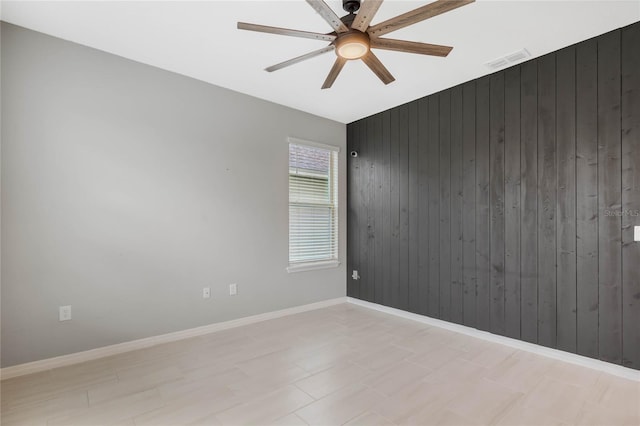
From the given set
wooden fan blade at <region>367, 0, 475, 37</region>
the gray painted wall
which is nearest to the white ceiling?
the gray painted wall

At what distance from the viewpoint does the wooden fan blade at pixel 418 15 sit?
1740 millimetres

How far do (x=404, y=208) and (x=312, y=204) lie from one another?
127 cm

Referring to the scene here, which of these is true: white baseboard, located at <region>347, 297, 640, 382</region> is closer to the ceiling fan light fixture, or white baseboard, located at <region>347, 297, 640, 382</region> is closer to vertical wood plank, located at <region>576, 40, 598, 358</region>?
vertical wood plank, located at <region>576, 40, 598, 358</region>

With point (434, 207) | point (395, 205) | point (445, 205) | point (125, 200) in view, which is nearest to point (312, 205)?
point (395, 205)

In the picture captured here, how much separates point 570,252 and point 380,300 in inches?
90.0

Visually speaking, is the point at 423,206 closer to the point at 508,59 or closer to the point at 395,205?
the point at 395,205

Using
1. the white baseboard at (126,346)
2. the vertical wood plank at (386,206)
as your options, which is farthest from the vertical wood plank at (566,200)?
the white baseboard at (126,346)

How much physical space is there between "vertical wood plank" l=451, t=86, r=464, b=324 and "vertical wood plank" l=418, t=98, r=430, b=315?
321 mm

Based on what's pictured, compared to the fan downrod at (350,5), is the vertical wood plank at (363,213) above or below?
below

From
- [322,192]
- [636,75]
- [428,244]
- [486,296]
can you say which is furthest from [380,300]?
[636,75]

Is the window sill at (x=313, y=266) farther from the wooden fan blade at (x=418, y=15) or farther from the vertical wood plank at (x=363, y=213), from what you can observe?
the wooden fan blade at (x=418, y=15)

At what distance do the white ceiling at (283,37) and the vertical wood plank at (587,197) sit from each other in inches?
12.2

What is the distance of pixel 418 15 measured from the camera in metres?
1.87

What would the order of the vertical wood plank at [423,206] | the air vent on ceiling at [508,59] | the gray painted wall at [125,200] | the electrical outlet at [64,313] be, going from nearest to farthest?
1. the gray painted wall at [125,200]
2. the electrical outlet at [64,313]
3. the air vent on ceiling at [508,59]
4. the vertical wood plank at [423,206]
